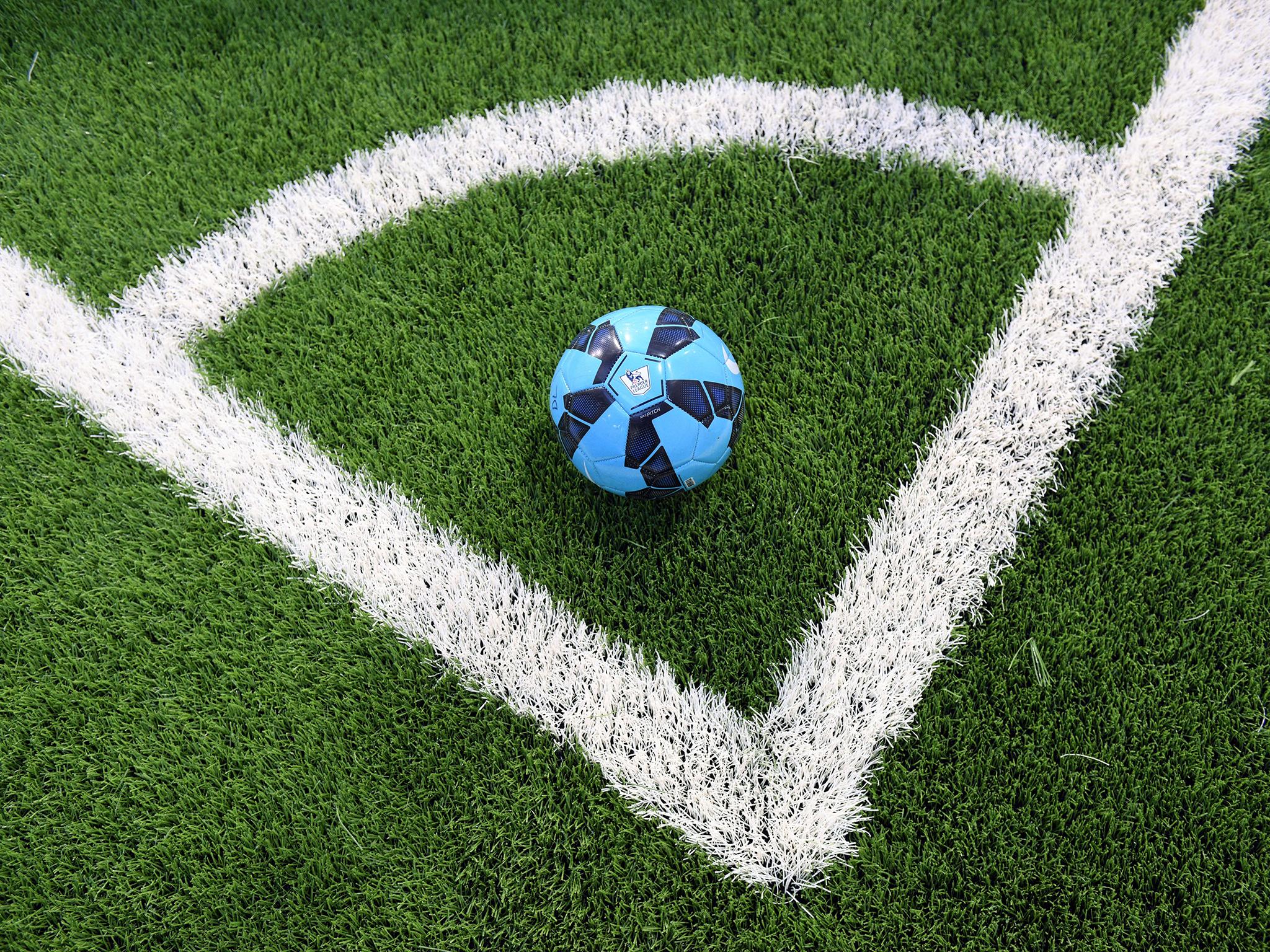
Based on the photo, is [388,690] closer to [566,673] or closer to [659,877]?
[566,673]

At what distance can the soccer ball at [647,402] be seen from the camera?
189cm

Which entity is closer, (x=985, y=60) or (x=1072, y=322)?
(x=1072, y=322)

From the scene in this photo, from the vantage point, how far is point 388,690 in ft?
6.75

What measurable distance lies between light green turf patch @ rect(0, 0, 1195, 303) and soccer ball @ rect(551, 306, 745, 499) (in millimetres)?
1381

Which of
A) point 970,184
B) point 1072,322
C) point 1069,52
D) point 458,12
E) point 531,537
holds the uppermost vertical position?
point 458,12

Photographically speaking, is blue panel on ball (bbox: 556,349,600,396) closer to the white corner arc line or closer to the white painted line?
the white corner arc line

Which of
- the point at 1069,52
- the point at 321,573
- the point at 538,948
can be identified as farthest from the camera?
the point at 1069,52

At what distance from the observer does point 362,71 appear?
113 inches

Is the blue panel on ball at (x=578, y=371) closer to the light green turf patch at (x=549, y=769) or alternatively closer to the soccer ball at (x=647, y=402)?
the soccer ball at (x=647, y=402)

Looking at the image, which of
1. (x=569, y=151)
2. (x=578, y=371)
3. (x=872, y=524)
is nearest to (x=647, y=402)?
(x=578, y=371)

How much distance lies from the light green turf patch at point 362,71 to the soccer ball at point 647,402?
1.38 m

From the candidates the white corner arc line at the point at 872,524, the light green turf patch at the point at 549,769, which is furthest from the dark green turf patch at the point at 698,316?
the light green turf patch at the point at 549,769

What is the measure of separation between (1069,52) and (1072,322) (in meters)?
1.16

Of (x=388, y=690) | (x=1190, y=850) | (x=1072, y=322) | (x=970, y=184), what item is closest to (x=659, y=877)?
(x=388, y=690)
